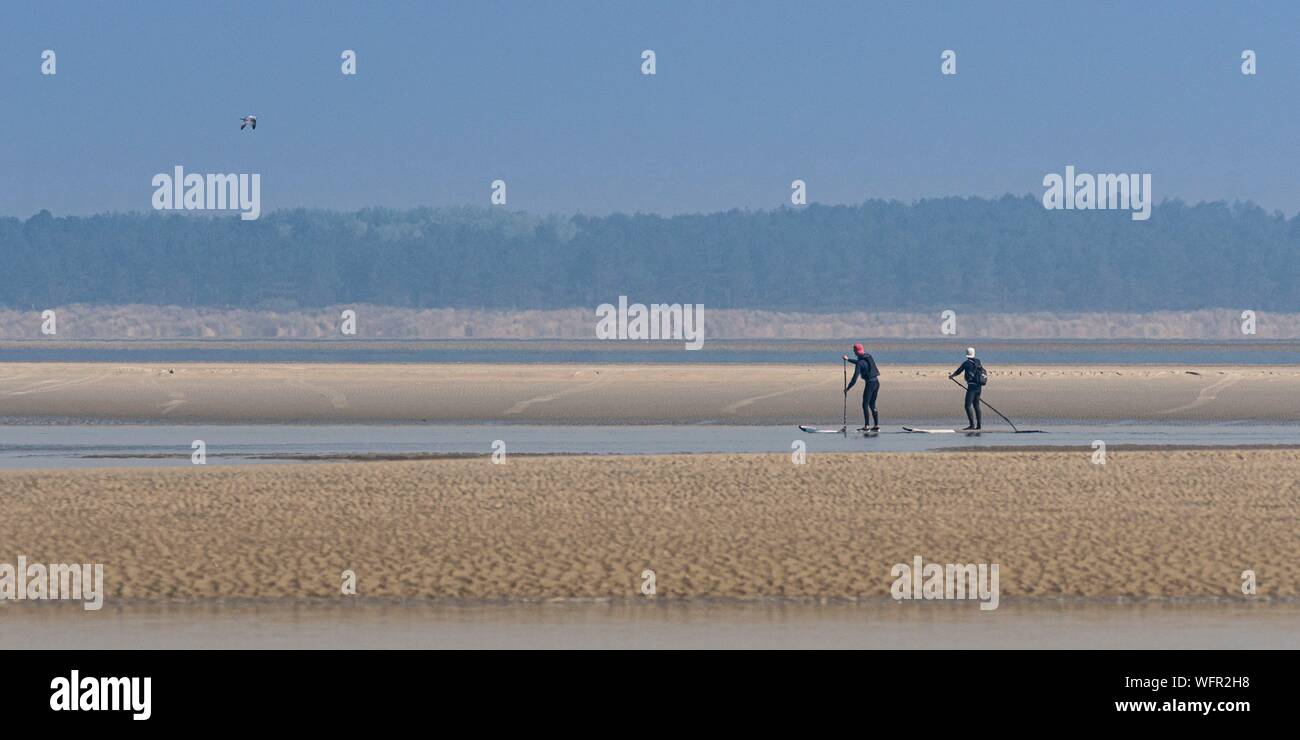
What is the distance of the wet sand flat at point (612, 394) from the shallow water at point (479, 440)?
3.03 metres

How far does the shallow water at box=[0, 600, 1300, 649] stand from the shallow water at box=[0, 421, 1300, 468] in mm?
12291

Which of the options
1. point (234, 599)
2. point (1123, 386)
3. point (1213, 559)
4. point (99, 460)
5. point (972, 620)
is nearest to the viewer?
point (972, 620)

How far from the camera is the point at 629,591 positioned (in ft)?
52.1

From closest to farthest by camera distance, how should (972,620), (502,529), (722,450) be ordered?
(972,620) < (502,529) < (722,450)

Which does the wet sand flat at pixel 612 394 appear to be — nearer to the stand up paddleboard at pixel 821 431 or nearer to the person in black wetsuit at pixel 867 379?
the stand up paddleboard at pixel 821 431

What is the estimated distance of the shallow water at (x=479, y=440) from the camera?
28.8 meters

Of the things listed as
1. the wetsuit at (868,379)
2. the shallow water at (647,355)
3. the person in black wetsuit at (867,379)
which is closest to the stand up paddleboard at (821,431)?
the person in black wetsuit at (867,379)

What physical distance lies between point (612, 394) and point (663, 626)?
35624mm

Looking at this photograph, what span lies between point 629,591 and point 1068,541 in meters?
4.86

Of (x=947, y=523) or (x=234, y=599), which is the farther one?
(x=947, y=523)

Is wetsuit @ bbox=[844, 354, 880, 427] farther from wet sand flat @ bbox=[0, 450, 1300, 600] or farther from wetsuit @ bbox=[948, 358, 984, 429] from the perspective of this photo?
wet sand flat @ bbox=[0, 450, 1300, 600]

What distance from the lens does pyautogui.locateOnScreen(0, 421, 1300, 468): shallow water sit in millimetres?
28766
